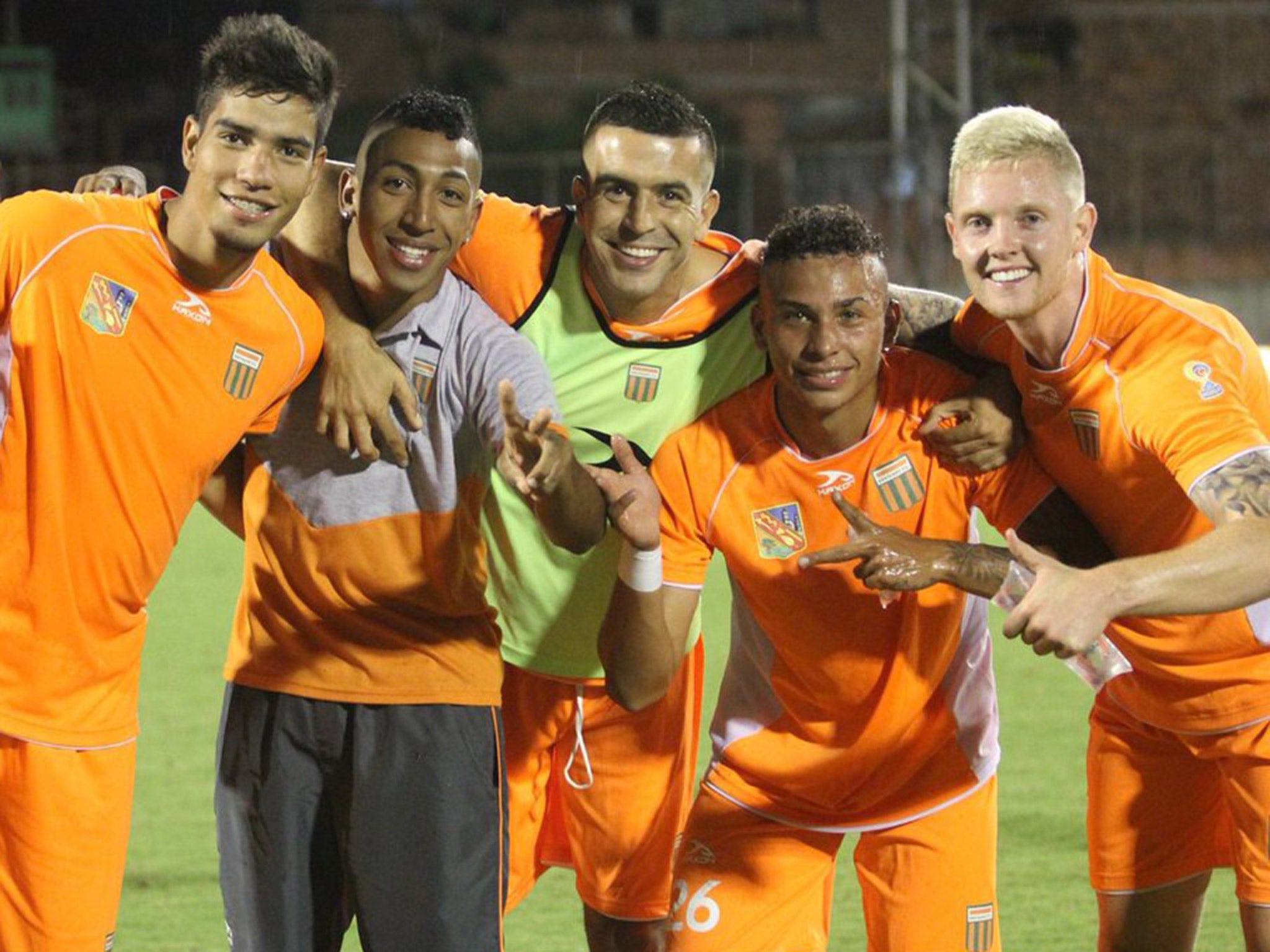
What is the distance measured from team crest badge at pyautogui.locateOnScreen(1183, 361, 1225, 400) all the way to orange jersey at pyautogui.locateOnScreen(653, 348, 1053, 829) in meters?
0.42

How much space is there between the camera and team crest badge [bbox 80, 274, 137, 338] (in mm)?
3898

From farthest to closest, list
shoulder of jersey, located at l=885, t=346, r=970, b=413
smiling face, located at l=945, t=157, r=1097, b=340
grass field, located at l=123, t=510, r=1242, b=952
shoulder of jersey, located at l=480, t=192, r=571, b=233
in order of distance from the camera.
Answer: grass field, located at l=123, t=510, r=1242, b=952
shoulder of jersey, located at l=480, t=192, r=571, b=233
shoulder of jersey, located at l=885, t=346, r=970, b=413
smiling face, located at l=945, t=157, r=1097, b=340

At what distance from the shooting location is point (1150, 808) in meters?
4.71

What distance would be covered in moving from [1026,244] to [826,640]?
1022 mm

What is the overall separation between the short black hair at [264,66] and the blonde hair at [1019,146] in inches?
58.1

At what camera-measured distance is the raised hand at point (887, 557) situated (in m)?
4.02

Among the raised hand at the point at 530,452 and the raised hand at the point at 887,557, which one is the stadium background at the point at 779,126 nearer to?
the raised hand at the point at 887,557

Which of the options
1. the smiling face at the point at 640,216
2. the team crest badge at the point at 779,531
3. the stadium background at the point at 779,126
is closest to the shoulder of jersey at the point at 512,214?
the smiling face at the point at 640,216

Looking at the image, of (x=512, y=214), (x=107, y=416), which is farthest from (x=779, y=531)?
(x=107, y=416)

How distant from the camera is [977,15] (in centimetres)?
2806

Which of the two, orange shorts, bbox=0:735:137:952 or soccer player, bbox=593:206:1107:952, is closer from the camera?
orange shorts, bbox=0:735:137:952

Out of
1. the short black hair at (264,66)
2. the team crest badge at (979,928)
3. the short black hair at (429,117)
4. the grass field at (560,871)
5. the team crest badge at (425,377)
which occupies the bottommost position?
the grass field at (560,871)

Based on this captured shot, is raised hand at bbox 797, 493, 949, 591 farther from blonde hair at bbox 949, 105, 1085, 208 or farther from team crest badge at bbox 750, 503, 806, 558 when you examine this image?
blonde hair at bbox 949, 105, 1085, 208

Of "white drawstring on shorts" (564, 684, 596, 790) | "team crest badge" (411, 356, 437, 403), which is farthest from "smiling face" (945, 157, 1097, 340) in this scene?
"white drawstring on shorts" (564, 684, 596, 790)
